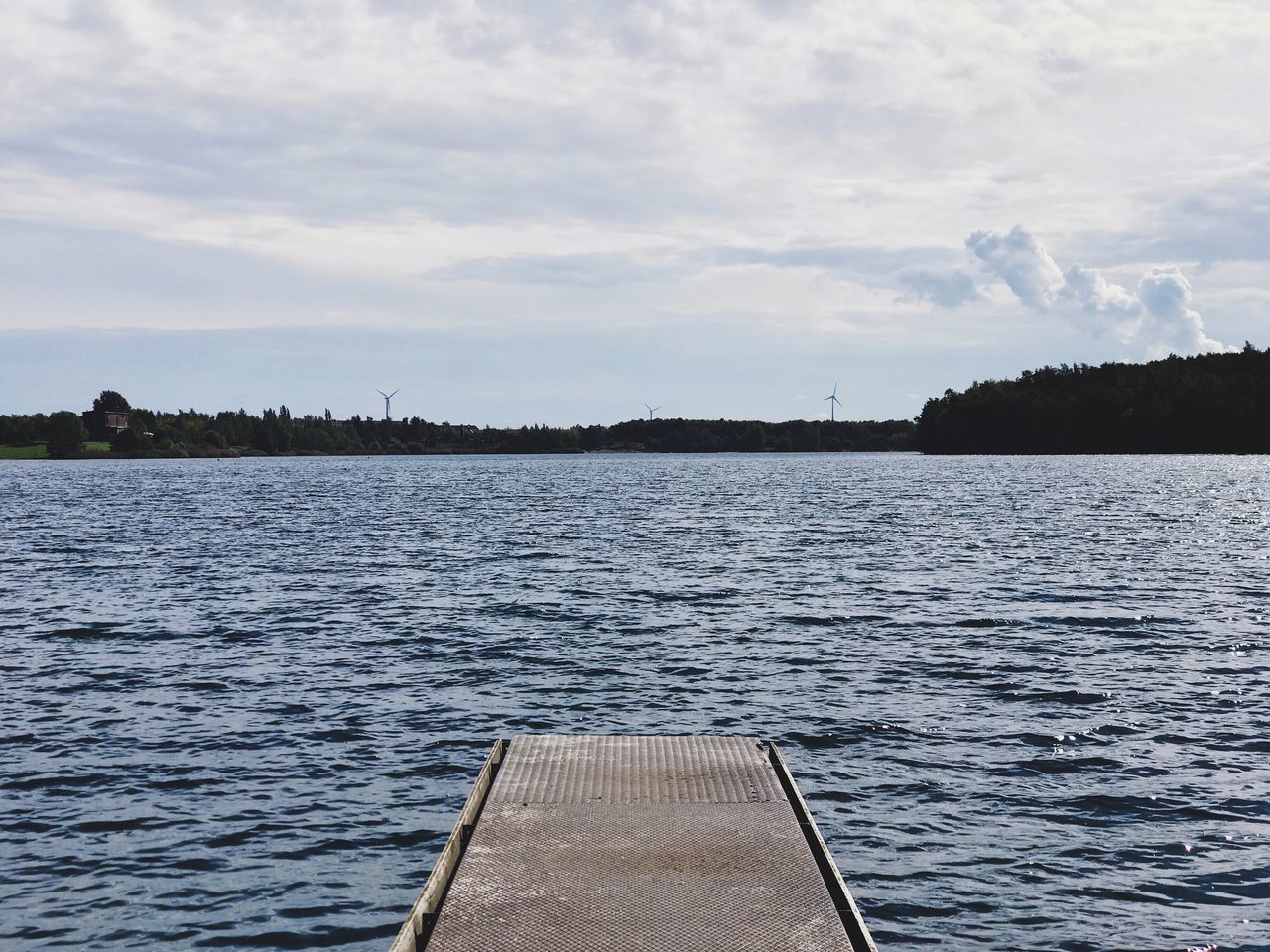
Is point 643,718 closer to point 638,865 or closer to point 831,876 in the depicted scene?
point 638,865

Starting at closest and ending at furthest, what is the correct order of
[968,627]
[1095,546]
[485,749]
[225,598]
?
[485,749] → [968,627] → [225,598] → [1095,546]

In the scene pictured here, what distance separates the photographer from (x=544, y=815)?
16.3m

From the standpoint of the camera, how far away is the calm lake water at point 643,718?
16.3 metres

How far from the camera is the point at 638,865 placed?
46.8 feet

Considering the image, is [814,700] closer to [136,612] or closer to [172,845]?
[172,845]

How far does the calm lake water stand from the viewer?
1630 cm

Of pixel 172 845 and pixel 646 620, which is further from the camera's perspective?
pixel 646 620

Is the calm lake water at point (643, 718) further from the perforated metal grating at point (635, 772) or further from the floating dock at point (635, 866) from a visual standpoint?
the floating dock at point (635, 866)

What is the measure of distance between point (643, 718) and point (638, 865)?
12253 millimetres

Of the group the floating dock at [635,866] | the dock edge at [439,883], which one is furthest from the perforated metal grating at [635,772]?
the dock edge at [439,883]

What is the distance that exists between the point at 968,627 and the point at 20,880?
31.2 m

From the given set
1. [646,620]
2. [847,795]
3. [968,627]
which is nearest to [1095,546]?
[968,627]

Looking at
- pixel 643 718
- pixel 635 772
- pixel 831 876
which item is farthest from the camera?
pixel 643 718

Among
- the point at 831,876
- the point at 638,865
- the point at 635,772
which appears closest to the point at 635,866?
the point at 638,865
